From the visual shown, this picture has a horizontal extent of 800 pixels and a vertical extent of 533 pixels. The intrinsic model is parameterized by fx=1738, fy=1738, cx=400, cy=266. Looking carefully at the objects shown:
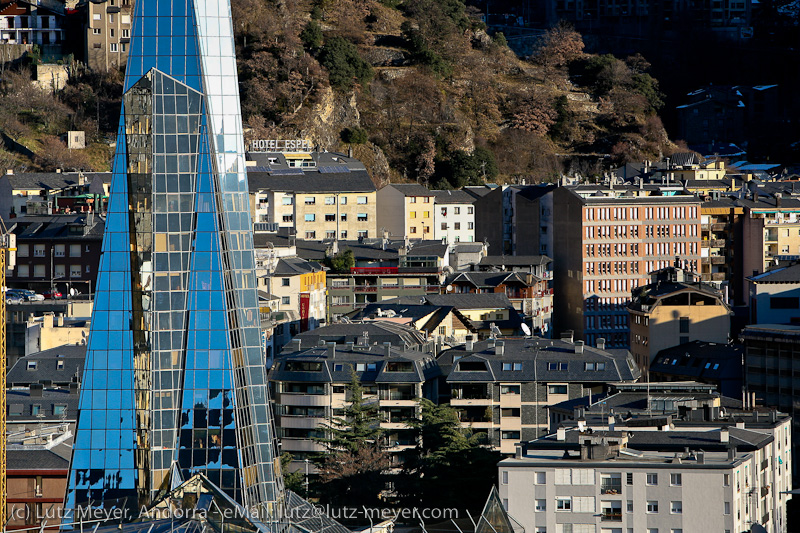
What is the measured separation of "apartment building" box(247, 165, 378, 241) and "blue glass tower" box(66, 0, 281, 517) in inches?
2347

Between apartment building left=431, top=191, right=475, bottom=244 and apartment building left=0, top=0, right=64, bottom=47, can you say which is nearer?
apartment building left=431, top=191, right=475, bottom=244

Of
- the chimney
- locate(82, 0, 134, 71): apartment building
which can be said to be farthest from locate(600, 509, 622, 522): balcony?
locate(82, 0, 134, 71): apartment building

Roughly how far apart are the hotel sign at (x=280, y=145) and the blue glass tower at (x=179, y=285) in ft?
228

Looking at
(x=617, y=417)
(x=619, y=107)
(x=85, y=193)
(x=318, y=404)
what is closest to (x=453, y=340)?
(x=318, y=404)

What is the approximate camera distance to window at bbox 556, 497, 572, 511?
51.9 metres

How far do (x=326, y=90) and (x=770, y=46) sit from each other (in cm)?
5107

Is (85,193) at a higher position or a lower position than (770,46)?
lower

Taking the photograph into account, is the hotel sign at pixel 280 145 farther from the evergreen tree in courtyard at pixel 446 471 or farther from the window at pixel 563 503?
the window at pixel 563 503

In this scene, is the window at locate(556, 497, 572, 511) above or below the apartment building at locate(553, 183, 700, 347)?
below

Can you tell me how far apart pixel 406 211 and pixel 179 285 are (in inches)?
2694

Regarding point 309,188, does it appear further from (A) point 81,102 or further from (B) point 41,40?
(B) point 41,40

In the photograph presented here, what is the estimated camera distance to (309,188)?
375 feet

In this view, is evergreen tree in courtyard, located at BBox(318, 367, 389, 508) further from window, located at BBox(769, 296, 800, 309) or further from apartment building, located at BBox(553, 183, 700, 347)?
apartment building, located at BBox(553, 183, 700, 347)

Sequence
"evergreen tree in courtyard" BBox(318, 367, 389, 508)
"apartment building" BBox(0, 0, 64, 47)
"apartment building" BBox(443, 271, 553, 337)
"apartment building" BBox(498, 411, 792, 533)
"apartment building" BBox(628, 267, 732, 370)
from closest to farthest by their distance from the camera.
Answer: "apartment building" BBox(498, 411, 792, 533) → "evergreen tree in courtyard" BBox(318, 367, 389, 508) → "apartment building" BBox(628, 267, 732, 370) → "apartment building" BBox(443, 271, 553, 337) → "apartment building" BBox(0, 0, 64, 47)
